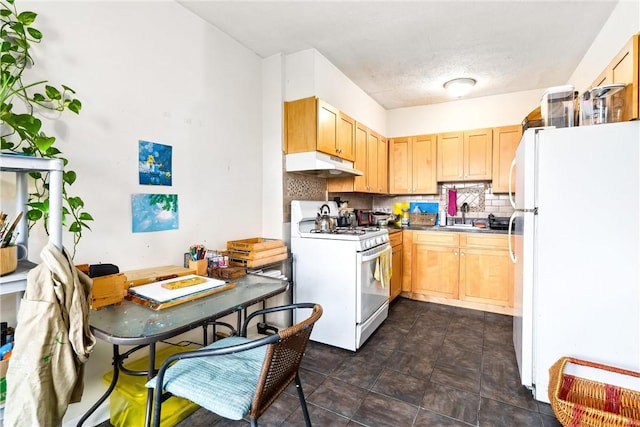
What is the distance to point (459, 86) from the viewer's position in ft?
11.3

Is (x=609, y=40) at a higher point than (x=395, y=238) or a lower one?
higher

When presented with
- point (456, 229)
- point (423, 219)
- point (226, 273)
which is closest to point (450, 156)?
point (423, 219)

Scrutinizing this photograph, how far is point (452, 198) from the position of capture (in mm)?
4090

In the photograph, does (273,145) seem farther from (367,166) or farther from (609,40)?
(609,40)

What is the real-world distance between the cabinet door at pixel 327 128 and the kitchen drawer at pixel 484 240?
182 centimetres

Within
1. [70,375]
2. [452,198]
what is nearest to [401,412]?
[70,375]

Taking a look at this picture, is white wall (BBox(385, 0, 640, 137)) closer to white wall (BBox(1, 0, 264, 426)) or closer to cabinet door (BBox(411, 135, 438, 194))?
cabinet door (BBox(411, 135, 438, 194))

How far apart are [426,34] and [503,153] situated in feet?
6.34

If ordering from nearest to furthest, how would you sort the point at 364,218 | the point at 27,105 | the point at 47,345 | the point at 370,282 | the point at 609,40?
the point at 47,345
the point at 27,105
the point at 609,40
the point at 370,282
the point at 364,218

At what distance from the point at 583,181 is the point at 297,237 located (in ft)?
6.73

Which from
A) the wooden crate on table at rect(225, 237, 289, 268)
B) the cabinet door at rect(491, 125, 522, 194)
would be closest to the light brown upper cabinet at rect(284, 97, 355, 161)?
the wooden crate on table at rect(225, 237, 289, 268)

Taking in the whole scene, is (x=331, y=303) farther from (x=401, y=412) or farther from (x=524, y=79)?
(x=524, y=79)

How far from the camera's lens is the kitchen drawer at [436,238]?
358 cm

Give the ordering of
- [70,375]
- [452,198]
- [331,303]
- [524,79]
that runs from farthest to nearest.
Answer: [452,198], [524,79], [331,303], [70,375]
